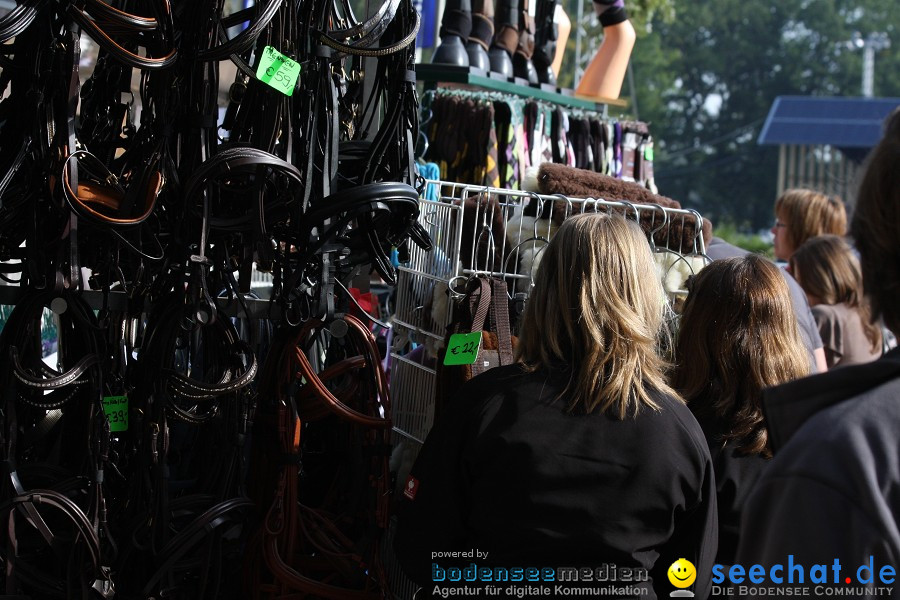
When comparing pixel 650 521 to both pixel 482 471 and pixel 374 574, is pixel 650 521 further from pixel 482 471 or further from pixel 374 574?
pixel 374 574

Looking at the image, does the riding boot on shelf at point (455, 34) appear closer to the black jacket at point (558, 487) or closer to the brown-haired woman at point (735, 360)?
the brown-haired woman at point (735, 360)

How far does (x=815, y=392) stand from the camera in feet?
3.25

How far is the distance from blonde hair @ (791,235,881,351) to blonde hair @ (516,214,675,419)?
2346 mm

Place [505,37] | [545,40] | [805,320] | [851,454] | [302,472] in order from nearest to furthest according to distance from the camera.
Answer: [851,454] < [302,472] < [805,320] < [505,37] < [545,40]

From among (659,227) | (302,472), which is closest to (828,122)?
(659,227)

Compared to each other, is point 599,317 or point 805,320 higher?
point 599,317

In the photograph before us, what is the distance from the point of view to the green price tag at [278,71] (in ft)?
6.30

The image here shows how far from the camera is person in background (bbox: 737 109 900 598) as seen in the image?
35.9 inches

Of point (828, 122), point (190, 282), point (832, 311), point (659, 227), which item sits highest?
point (828, 122)

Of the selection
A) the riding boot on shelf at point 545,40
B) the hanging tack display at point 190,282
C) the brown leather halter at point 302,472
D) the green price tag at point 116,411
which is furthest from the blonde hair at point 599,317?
the riding boot on shelf at point 545,40

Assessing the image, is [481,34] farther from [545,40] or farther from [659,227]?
[659,227]

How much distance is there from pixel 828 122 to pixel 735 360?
15.2 metres

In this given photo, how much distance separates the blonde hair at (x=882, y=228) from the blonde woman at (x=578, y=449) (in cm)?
74

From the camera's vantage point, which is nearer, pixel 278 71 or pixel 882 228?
pixel 882 228
